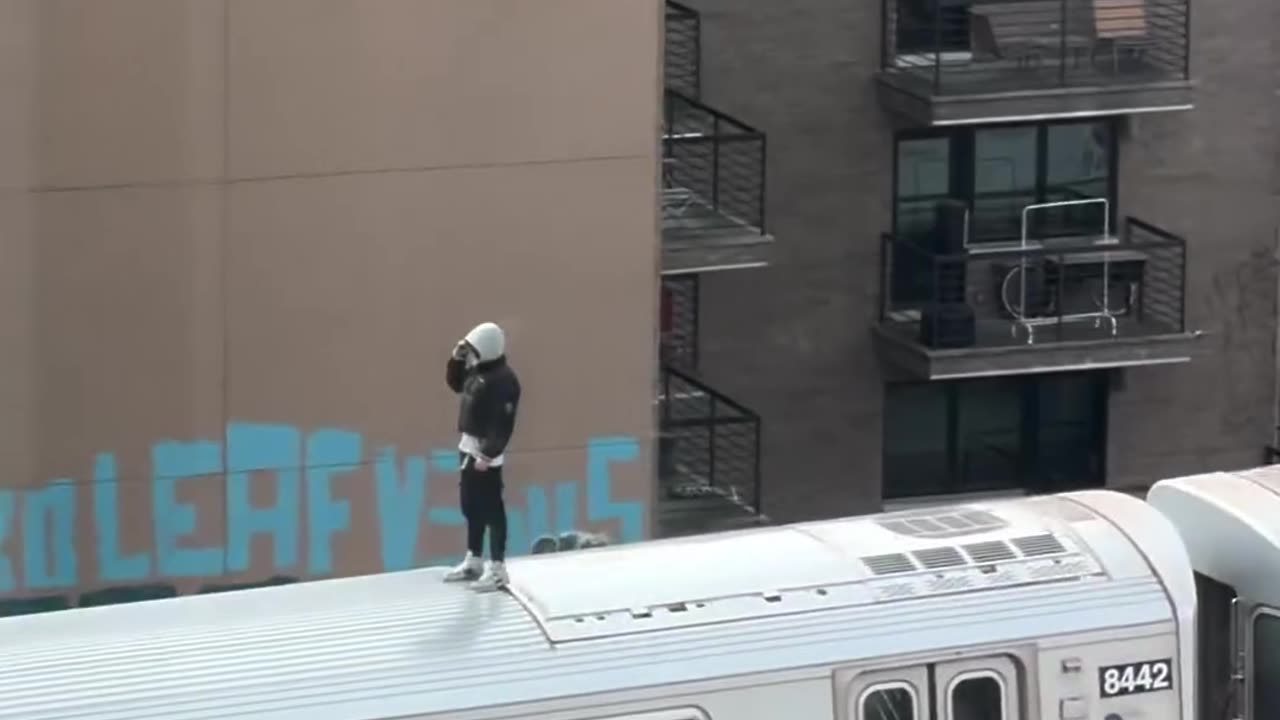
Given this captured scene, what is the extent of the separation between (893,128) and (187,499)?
8.34 meters

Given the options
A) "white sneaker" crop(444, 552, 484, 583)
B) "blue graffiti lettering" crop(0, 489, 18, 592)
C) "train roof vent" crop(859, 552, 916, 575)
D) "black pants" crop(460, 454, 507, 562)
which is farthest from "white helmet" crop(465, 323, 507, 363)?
"blue graffiti lettering" crop(0, 489, 18, 592)

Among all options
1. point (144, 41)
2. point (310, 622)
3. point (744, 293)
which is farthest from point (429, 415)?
point (310, 622)

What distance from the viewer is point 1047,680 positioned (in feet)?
32.9

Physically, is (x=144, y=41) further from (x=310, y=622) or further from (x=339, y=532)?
(x=310, y=622)

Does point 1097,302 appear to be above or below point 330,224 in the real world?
below

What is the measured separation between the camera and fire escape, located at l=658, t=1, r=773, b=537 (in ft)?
62.6

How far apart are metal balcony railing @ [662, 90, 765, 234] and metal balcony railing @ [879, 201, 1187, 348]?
6.17 ft

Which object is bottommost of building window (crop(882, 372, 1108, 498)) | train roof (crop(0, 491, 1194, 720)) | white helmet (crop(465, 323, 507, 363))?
building window (crop(882, 372, 1108, 498))

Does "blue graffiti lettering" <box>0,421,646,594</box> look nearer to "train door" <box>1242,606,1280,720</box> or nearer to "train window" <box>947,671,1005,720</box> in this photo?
"train door" <box>1242,606,1280,720</box>

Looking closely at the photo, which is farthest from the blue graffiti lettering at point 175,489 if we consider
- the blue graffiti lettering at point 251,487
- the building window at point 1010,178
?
the building window at point 1010,178

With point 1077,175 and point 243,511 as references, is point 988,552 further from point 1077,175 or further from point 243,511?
point 1077,175

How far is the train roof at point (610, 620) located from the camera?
9094 millimetres

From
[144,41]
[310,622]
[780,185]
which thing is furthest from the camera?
[780,185]

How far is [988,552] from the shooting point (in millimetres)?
10445
